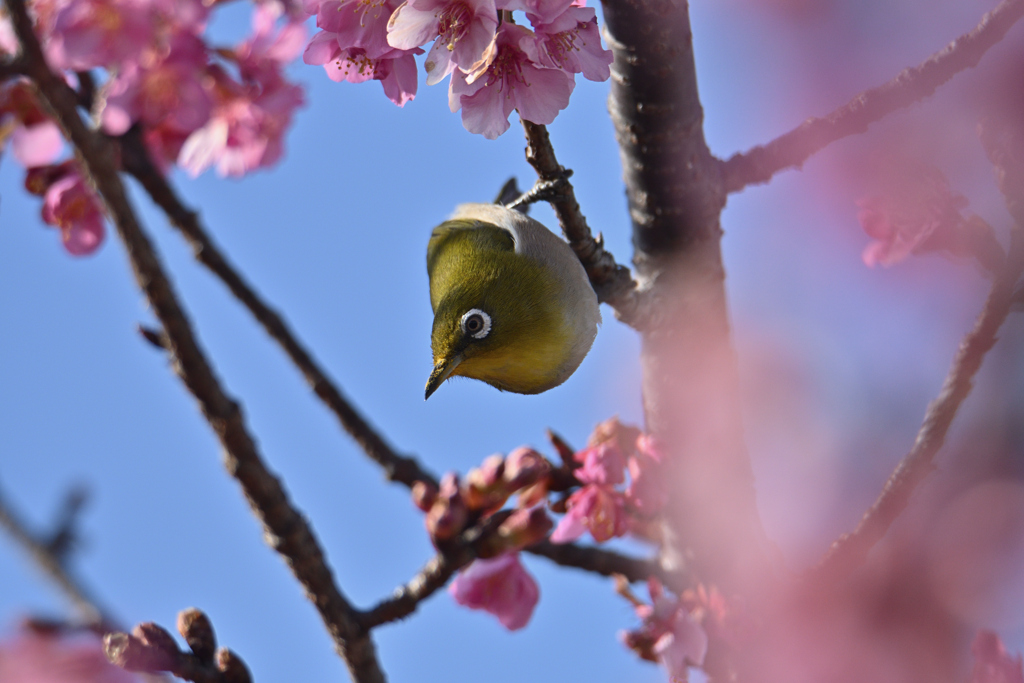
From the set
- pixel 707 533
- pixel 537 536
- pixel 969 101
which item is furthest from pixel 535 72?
pixel 707 533

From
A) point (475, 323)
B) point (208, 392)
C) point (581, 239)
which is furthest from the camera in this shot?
point (475, 323)

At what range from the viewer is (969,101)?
2.62m

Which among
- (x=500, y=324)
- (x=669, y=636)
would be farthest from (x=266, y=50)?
(x=669, y=636)

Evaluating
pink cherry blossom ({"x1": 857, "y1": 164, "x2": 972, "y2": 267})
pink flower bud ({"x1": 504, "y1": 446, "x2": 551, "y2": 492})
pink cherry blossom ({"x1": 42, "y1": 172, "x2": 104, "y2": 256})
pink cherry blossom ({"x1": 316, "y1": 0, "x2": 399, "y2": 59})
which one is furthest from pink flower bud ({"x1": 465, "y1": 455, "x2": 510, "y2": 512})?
pink cherry blossom ({"x1": 42, "y1": 172, "x2": 104, "y2": 256})

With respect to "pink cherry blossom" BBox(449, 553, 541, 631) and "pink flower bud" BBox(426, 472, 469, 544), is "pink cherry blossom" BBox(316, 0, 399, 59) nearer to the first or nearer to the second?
"pink flower bud" BBox(426, 472, 469, 544)

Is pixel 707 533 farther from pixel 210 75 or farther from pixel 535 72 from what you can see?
pixel 210 75

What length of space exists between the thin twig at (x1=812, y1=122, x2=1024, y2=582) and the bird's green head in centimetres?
136

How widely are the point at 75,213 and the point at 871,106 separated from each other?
10.6ft

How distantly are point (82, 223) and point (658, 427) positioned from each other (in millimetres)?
2726

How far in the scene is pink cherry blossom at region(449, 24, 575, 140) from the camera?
2309 mm

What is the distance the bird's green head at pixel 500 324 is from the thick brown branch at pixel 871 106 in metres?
0.93

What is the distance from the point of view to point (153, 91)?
308 centimetres

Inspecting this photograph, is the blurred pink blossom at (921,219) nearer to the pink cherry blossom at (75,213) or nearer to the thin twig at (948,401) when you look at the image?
the thin twig at (948,401)

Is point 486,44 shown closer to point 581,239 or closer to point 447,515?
point 581,239
